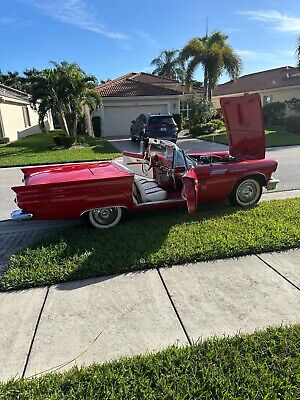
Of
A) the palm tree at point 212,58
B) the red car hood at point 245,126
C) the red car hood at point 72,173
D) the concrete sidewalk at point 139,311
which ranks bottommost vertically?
the concrete sidewalk at point 139,311

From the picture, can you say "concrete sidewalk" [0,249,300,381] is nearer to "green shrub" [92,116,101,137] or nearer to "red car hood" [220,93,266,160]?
"red car hood" [220,93,266,160]

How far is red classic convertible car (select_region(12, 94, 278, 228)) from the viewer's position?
4391 millimetres

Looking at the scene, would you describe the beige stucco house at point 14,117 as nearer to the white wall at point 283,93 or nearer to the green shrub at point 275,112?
the green shrub at point 275,112

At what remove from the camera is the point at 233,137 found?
611 centimetres

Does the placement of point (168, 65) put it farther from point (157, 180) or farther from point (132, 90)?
point (157, 180)

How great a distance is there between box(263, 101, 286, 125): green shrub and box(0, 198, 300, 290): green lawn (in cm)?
2185

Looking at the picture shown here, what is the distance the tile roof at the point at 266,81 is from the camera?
2806 cm

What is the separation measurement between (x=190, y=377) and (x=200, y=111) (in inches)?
872

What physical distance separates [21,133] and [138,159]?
22281 millimetres

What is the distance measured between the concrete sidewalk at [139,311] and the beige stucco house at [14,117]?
19983 millimetres

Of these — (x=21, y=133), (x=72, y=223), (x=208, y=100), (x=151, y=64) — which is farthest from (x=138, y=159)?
(x=151, y=64)

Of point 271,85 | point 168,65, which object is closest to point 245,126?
point 271,85

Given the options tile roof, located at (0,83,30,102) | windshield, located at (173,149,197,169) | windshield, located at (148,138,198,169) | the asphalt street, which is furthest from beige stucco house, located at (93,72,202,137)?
windshield, located at (173,149,197,169)

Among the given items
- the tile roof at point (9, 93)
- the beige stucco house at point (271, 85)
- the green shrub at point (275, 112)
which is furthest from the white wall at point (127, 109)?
the green shrub at point (275, 112)
